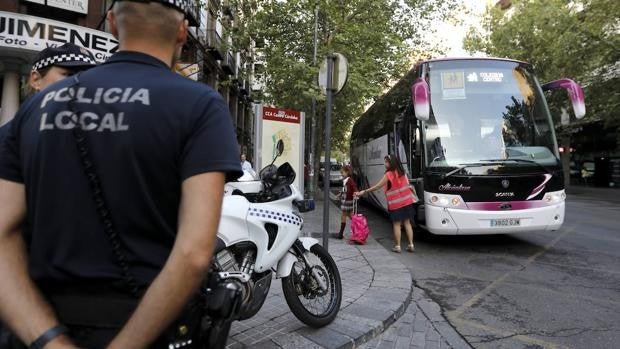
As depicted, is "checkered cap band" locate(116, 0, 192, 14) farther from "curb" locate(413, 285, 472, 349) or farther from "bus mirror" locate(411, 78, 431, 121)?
"bus mirror" locate(411, 78, 431, 121)

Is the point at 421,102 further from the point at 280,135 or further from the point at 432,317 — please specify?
the point at 432,317

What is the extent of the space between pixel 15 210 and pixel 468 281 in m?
5.49

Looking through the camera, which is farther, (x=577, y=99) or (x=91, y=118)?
(x=577, y=99)

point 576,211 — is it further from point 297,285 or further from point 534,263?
point 297,285

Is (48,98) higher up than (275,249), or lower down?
higher up

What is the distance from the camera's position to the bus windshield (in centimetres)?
747

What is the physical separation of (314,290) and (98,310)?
109 inches

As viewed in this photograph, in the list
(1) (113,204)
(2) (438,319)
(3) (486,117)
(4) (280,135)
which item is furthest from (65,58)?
(4) (280,135)

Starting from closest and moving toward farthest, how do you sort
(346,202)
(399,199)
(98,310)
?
(98,310) → (399,199) → (346,202)

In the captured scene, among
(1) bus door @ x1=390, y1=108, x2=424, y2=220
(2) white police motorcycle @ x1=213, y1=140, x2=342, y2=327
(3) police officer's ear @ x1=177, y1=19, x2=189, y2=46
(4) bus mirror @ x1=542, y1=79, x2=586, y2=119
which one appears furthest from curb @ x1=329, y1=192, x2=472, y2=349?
(4) bus mirror @ x1=542, y1=79, x2=586, y2=119

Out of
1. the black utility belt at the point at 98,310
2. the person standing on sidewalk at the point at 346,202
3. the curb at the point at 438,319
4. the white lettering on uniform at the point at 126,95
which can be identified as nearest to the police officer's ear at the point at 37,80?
the white lettering on uniform at the point at 126,95

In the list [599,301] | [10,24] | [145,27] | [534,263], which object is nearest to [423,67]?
[534,263]

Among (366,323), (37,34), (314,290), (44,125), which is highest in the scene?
(37,34)

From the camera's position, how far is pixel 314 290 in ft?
12.8
